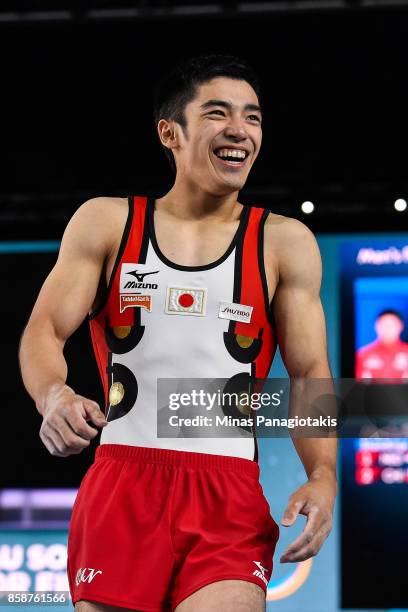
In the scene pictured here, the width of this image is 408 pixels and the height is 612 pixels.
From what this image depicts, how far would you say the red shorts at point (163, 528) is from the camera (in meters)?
2.36

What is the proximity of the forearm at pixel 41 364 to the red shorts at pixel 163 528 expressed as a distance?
0.25 m

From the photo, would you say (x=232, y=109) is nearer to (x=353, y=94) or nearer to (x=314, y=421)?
(x=314, y=421)

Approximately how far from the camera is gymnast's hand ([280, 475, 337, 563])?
2223mm

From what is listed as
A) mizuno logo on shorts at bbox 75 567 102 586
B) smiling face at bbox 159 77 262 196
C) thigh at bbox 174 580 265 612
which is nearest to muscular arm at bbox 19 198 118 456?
smiling face at bbox 159 77 262 196

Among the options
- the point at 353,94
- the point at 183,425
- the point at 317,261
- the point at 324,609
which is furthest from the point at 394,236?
the point at 183,425

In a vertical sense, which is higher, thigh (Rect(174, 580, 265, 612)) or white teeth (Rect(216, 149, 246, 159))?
white teeth (Rect(216, 149, 246, 159))

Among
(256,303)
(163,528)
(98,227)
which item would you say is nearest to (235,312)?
(256,303)

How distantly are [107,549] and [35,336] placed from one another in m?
0.51

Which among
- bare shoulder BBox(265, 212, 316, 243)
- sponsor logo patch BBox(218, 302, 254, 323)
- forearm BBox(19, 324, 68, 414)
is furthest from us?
bare shoulder BBox(265, 212, 316, 243)

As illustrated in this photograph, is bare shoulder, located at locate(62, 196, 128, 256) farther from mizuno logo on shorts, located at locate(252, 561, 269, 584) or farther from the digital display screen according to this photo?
the digital display screen

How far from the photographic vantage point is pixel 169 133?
2912 millimetres

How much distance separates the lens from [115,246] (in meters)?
2.68

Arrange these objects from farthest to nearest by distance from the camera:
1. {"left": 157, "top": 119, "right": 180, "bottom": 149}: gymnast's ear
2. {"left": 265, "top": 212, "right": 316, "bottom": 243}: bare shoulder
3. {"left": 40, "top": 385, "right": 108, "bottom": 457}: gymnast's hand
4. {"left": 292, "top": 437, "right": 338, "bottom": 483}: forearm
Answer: {"left": 157, "top": 119, "right": 180, "bottom": 149}: gymnast's ear
{"left": 265, "top": 212, "right": 316, "bottom": 243}: bare shoulder
{"left": 292, "top": 437, "right": 338, "bottom": 483}: forearm
{"left": 40, "top": 385, "right": 108, "bottom": 457}: gymnast's hand

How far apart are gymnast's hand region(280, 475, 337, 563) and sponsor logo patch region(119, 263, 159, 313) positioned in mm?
583
